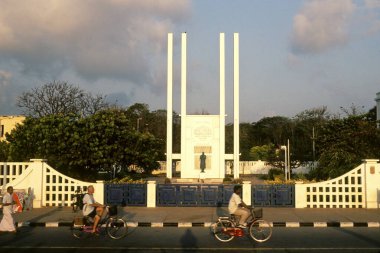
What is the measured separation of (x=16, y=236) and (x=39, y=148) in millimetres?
15128

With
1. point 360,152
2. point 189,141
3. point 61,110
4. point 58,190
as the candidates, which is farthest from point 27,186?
point 61,110

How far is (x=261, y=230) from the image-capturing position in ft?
42.8

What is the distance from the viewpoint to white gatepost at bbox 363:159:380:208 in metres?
20.0

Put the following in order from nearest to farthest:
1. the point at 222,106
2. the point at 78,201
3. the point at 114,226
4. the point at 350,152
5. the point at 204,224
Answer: the point at 114,226
the point at 204,224
the point at 78,201
the point at 350,152
the point at 222,106

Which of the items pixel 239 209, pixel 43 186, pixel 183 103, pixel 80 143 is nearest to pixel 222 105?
pixel 183 103

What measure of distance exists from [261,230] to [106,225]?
4.26 meters

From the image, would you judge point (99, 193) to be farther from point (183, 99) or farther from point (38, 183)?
point (183, 99)

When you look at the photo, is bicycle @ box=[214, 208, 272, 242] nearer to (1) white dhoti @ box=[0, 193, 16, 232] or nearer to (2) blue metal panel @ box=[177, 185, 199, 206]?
(1) white dhoti @ box=[0, 193, 16, 232]

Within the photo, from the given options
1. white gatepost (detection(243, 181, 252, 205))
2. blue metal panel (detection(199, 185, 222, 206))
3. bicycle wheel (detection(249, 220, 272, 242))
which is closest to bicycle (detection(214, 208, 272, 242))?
bicycle wheel (detection(249, 220, 272, 242))

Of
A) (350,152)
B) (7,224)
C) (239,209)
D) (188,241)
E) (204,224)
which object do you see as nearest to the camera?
(188,241)

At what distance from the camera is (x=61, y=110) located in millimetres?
52125

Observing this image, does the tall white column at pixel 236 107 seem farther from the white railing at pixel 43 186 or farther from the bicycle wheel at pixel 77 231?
the bicycle wheel at pixel 77 231

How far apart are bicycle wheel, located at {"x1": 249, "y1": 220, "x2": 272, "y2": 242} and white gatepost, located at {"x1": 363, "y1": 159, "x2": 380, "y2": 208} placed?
28.5ft

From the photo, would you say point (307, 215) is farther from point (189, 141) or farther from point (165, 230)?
point (189, 141)
